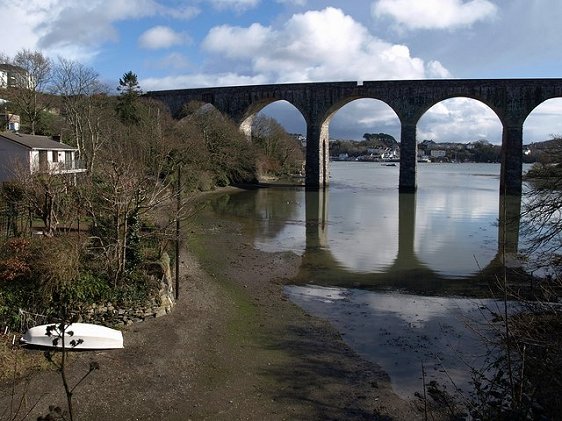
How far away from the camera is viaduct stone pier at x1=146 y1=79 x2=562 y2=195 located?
139 feet

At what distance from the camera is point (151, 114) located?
42.1m

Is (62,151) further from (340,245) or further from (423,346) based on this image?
(423,346)

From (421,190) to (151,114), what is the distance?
26.2 metres

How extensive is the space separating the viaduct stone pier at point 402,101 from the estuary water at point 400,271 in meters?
9.90

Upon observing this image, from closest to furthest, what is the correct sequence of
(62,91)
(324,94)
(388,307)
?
1. (388,307)
2. (62,91)
3. (324,94)

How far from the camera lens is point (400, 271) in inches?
660

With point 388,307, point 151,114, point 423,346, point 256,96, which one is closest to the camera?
point 423,346

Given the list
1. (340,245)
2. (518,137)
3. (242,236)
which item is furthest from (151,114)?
(518,137)

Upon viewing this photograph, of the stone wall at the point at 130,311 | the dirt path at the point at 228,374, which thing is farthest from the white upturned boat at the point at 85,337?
the stone wall at the point at 130,311

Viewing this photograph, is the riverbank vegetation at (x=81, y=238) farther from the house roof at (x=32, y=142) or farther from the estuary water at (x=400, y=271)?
the estuary water at (x=400, y=271)

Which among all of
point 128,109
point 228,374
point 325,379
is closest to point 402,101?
point 128,109

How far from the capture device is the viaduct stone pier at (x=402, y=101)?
42.4 m

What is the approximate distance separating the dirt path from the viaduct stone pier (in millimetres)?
34831

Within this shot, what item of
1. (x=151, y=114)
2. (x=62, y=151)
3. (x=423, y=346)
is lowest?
(x=423, y=346)
